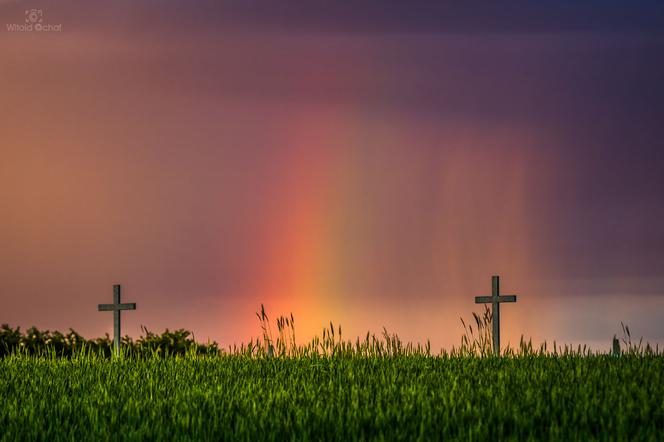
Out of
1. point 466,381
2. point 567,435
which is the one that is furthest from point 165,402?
point 567,435

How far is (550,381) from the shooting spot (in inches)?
503

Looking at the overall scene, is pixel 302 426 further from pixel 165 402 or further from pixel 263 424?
pixel 165 402

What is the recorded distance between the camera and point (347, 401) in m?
11.2

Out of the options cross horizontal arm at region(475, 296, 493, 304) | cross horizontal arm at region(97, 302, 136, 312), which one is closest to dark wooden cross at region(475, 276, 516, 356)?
cross horizontal arm at region(475, 296, 493, 304)

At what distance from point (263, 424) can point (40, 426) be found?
→ 254 centimetres

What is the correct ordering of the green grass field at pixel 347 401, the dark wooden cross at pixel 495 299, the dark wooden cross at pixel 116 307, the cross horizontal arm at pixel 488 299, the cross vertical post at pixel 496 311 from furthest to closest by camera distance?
the dark wooden cross at pixel 116 307, the cross horizontal arm at pixel 488 299, the dark wooden cross at pixel 495 299, the cross vertical post at pixel 496 311, the green grass field at pixel 347 401

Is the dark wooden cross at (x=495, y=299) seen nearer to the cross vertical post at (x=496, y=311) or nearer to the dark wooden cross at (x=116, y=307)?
the cross vertical post at (x=496, y=311)

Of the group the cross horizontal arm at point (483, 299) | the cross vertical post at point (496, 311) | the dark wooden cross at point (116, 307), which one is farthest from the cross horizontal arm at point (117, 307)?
the cross horizontal arm at point (483, 299)

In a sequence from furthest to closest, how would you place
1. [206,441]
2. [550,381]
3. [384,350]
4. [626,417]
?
[384,350]
[550,381]
[626,417]
[206,441]

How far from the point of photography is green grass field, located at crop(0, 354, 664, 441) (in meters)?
9.37

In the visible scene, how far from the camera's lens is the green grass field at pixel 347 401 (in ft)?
30.7

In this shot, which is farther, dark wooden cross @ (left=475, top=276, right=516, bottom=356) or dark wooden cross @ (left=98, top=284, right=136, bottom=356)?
dark wooden cross @ (left=98, top=284, right=136, bottom=356)

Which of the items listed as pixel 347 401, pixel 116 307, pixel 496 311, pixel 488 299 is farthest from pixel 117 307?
pixel 347 401

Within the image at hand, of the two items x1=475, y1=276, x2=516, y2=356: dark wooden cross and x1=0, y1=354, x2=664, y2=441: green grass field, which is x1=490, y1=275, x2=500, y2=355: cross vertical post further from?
x1=0, y1=354, x2=664, y2=441: green grass field
